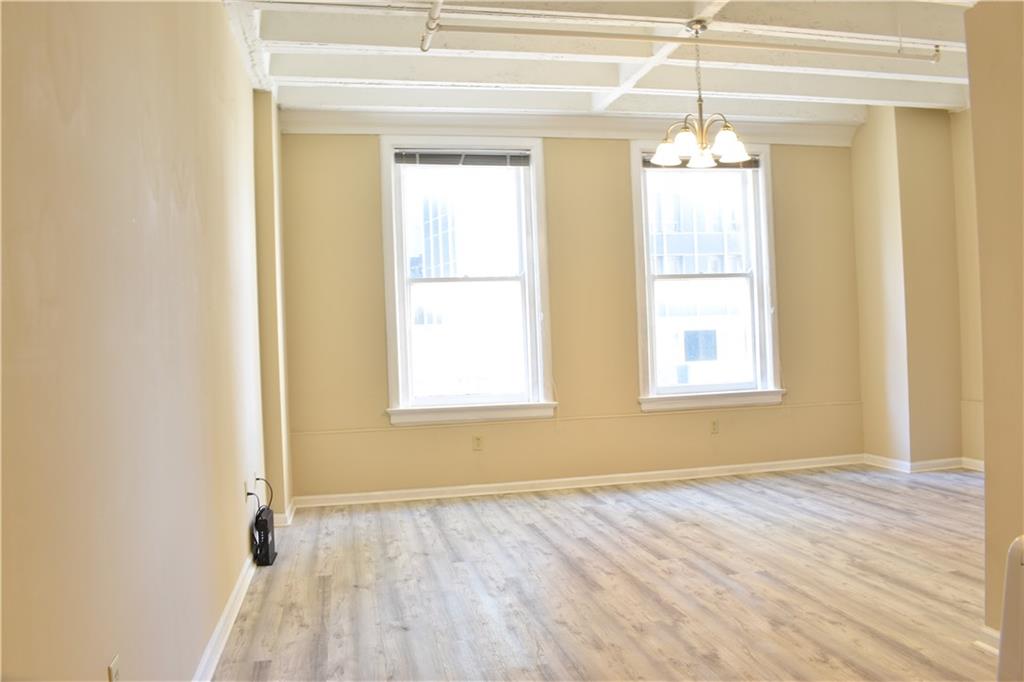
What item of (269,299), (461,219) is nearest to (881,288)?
(461,219)

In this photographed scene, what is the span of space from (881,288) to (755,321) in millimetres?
1082

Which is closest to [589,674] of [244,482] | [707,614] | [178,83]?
[707,614]

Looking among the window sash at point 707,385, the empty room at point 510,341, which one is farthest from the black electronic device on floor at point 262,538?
the window sash at point 707,385

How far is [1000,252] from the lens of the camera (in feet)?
8.71

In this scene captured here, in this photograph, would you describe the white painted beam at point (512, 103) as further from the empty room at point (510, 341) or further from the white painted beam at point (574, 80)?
the white painted beam at point (574, 80)

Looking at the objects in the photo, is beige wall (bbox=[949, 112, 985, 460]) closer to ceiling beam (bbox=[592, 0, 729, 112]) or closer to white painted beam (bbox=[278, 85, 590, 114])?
ceiling beam (bbox=[592, 0, 729, 112])

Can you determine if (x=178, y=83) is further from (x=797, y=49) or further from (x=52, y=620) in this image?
(x=797, y=49)

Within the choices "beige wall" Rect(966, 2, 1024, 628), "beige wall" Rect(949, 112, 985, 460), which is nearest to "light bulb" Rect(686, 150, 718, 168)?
"beige wall" Rect(966, 2, 1024, 628)

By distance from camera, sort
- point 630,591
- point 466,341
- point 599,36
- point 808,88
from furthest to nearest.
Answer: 1. point 466,341
2. point 808,88
3. point 599,36
4. point 630,591

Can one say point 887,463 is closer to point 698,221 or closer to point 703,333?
point 703,333

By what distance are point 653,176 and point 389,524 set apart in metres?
3.53

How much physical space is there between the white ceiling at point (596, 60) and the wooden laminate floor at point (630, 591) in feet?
9.45

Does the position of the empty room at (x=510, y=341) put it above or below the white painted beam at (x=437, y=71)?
below

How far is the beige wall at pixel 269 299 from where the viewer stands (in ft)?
15.7
